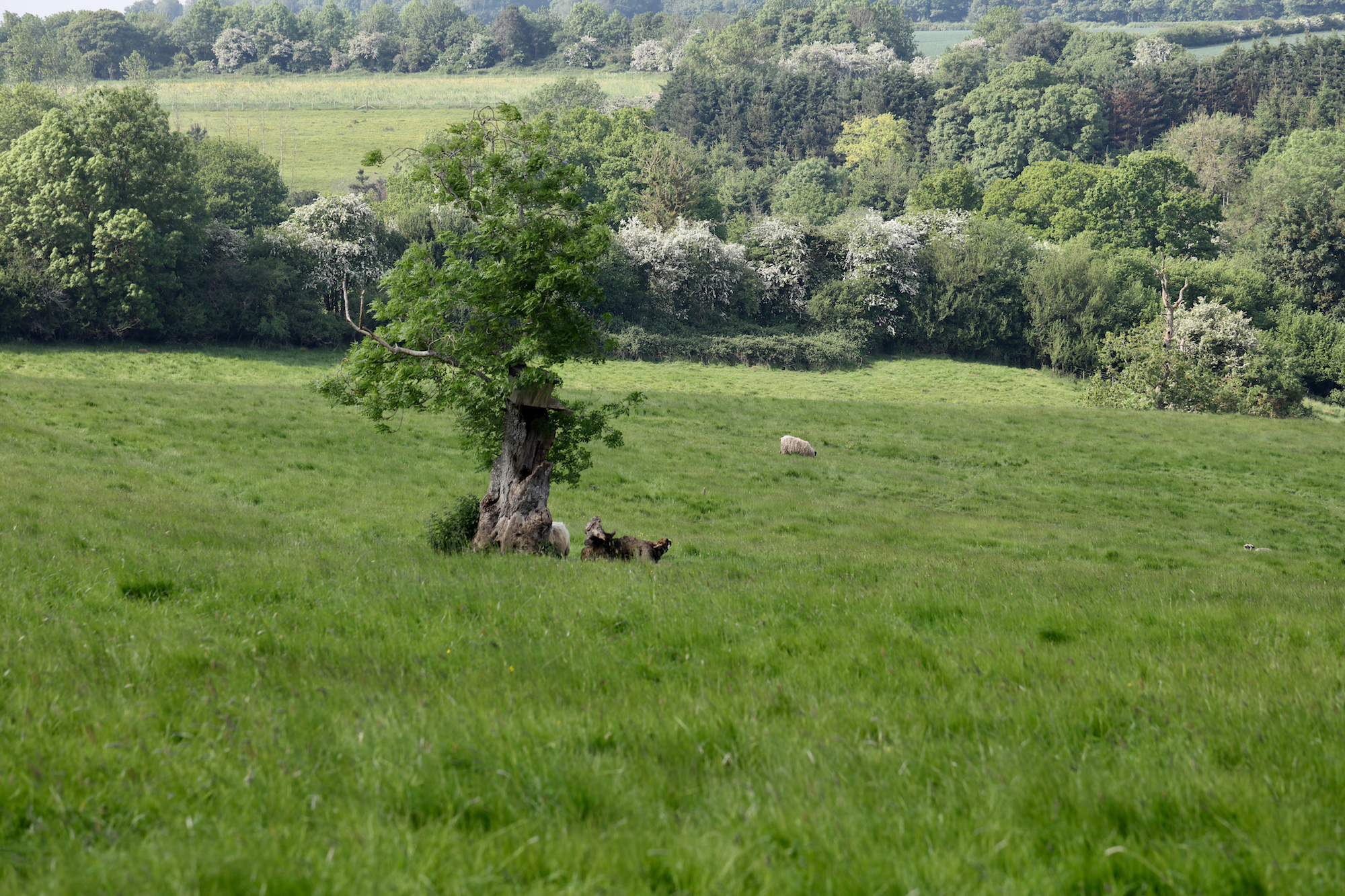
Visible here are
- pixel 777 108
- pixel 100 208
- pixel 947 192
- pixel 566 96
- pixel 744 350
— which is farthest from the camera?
pixel 777 108

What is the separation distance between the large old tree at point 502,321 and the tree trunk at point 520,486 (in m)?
0.02

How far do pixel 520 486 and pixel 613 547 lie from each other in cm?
196

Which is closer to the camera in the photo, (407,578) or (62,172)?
(407,578)

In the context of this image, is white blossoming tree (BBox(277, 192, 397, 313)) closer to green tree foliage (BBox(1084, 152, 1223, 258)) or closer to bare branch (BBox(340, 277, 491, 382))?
bare branch (BBox(340, 277, 491, 382))

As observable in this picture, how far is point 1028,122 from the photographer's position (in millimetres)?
131125

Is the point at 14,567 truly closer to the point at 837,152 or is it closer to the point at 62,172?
the point at 62,172

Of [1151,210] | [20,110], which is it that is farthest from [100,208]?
[1151,210]

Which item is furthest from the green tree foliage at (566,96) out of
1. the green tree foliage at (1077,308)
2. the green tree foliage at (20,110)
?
the green tree foliage at (1077,308)

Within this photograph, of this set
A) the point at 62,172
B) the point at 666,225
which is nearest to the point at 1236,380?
the point at 666,225

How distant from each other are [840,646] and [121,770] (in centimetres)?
511

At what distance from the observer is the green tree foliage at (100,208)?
52.3 m

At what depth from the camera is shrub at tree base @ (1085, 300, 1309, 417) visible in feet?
173

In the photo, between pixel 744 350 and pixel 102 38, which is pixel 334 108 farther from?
pixel 744 350

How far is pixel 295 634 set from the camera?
22.4 feet
